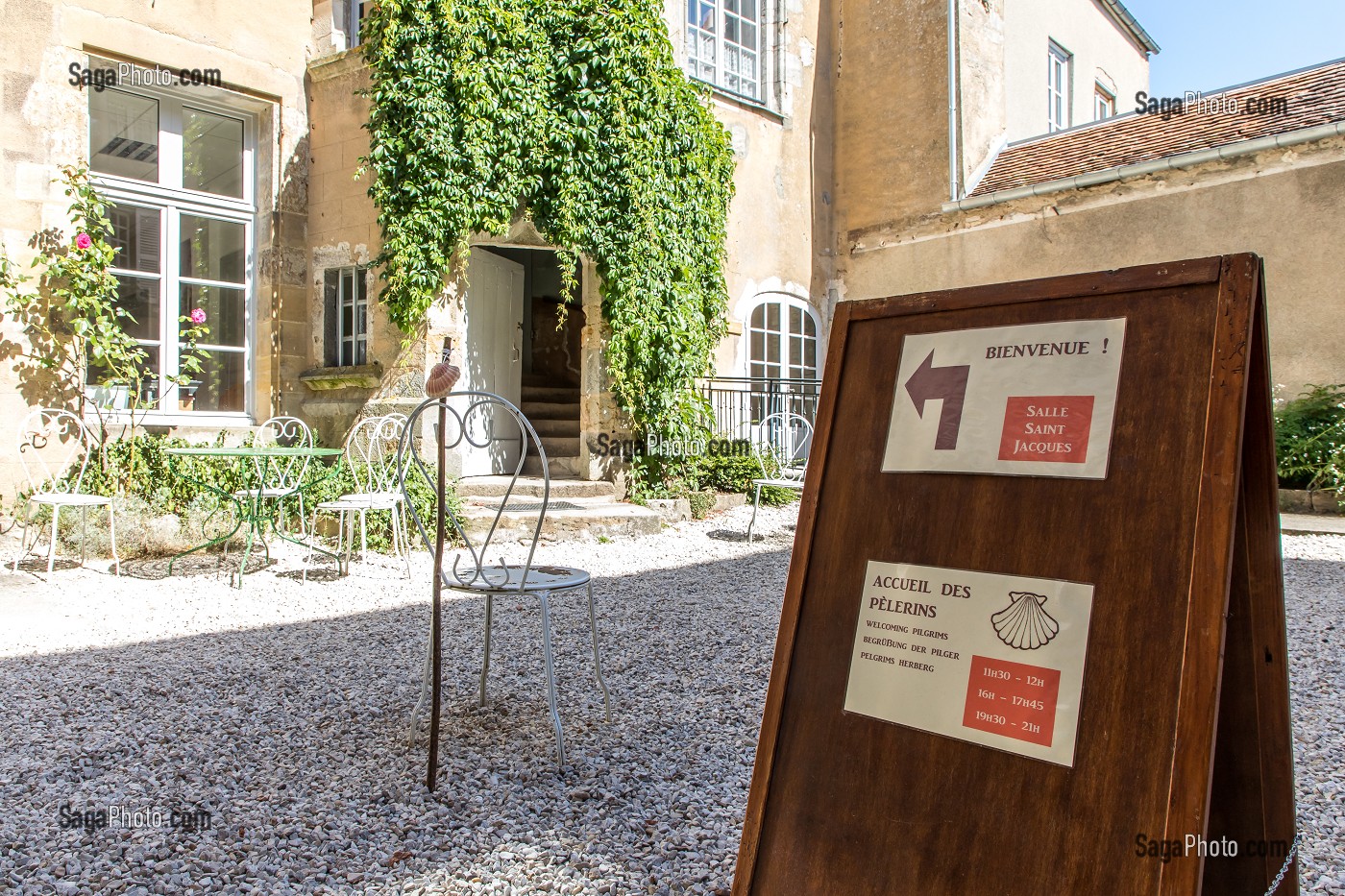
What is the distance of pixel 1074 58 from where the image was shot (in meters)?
12.1

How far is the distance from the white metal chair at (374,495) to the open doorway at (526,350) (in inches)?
45.8

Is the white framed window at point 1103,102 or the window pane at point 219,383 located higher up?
the white framed window at point 1103,102

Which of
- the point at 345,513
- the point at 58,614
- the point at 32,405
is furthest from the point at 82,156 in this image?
the point at 58,614

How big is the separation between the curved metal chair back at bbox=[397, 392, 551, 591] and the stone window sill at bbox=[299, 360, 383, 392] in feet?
1.56

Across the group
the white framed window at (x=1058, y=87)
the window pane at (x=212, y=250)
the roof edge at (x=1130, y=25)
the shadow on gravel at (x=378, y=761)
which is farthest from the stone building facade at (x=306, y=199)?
the roof edge at (x=1130, y=25)

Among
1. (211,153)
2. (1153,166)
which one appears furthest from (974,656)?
(1153,166)

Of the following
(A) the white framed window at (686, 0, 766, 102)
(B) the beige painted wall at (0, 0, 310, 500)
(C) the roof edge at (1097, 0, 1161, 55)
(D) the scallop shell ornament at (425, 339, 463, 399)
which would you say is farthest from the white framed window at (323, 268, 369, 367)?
(C) the roof edge at (1097, 0, 1161, 55)

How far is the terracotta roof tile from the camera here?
792 centimetres

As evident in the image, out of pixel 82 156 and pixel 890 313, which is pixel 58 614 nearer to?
pixel 82 156

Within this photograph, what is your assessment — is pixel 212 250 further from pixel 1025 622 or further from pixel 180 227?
pixel 1025 622

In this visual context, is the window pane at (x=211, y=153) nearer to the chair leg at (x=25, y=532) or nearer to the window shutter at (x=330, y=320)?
the window shutter at (x=330, y=320)

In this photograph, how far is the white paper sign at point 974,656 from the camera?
120 centimetres

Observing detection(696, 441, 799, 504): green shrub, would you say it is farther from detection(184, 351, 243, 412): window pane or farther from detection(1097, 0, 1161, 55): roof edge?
detection(1097, 0, 1161, 55): roof edge

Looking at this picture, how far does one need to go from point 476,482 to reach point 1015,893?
5970mm
